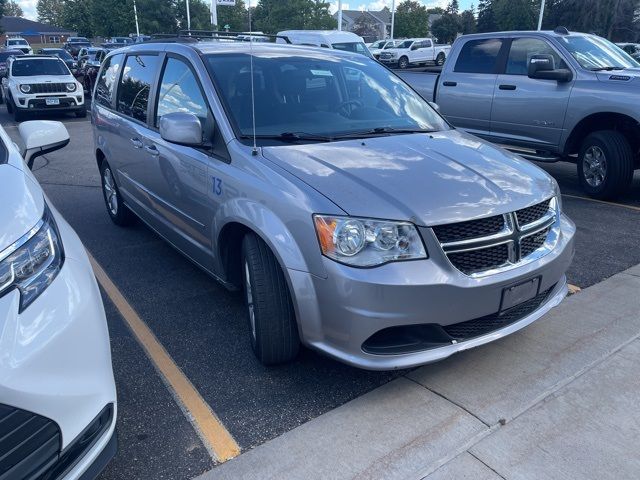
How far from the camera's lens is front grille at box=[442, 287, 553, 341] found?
2.80 m

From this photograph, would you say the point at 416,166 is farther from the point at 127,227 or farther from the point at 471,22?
the point at 471,22

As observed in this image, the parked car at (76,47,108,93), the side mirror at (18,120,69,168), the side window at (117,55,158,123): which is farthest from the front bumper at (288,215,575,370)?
the parked car at (76,47,108,93)

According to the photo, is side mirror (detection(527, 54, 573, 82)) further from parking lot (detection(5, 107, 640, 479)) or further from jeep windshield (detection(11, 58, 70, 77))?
jeep windshield (detection(11, 58, 70, 77))

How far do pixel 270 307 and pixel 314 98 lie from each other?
1662 mm

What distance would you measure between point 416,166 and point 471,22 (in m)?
66.2

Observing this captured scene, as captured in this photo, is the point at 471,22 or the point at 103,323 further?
the point at 471,22

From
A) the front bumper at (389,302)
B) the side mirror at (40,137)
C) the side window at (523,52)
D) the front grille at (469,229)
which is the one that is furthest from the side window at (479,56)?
the side mirror at (40,137)

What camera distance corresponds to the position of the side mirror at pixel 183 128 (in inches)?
133

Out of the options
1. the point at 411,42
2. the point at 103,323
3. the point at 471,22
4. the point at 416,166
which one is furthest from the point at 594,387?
the point at 471,22

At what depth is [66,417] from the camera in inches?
72.3

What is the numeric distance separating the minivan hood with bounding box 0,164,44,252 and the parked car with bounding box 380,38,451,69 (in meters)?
35.7

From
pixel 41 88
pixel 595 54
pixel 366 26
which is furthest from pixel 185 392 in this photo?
pixel 366 26

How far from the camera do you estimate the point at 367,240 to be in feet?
8.62

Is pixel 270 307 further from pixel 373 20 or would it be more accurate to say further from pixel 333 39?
pixel 373 20
